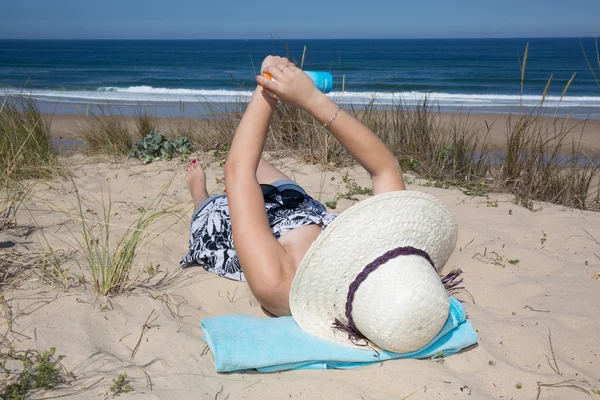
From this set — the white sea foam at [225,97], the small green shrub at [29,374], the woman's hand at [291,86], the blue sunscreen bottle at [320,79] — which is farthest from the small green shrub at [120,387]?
the white sea foam at [225,97]

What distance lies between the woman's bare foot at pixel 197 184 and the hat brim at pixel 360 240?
158cm

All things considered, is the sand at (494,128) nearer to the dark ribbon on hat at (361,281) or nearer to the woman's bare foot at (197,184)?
the woman's bare foot at (197,184)

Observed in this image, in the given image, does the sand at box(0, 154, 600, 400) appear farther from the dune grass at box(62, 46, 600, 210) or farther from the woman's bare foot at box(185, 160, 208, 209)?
the dune grass at box(62, 46, 600, 210)

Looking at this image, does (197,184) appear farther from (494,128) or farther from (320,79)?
(494,128)

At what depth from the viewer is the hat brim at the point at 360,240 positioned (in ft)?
6.28

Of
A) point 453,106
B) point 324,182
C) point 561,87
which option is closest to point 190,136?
point 324,182

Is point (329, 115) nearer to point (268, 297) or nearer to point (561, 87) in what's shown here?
point (268, 297)

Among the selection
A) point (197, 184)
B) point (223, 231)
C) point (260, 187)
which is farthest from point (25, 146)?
point (260, 187)

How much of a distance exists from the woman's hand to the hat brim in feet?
1.90

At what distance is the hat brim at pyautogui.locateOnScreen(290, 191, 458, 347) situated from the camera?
1915 mm

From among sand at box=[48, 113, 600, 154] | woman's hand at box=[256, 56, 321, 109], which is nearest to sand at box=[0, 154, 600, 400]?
woman's hand at box=[256, 56, 321, 109]

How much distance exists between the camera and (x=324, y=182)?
4.47 meters

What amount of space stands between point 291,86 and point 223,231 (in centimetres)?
94

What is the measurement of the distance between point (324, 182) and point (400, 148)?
3.02ft
